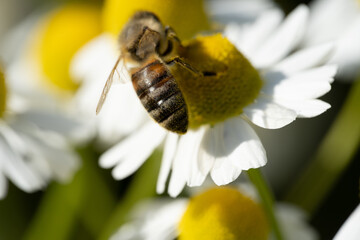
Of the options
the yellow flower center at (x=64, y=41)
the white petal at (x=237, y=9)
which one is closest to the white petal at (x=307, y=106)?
the white petal at (x=237, y=9)

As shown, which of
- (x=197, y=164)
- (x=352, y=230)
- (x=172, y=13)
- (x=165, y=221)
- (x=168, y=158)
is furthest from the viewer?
(x=172, y=13)

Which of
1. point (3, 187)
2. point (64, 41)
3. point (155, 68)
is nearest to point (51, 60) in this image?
point (64, 41)

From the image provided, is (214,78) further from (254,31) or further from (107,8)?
(107,8)

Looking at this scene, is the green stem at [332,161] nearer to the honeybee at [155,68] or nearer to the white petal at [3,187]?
the honeybee at [155,68]

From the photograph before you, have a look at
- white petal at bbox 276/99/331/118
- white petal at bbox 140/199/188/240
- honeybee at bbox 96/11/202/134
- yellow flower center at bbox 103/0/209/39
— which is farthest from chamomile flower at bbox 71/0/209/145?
white petal at bbox 276/99/331/118

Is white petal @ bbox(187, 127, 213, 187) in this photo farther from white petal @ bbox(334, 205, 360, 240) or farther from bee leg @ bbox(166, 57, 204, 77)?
white petal @ bbox(334, 205, 360, 240)

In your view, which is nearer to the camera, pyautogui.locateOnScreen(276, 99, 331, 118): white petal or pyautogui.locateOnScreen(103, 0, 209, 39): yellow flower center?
pyautogui.locateOnScreen(276, 99, 331, 118): white petal

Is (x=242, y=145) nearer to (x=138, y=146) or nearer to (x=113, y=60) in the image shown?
(x=138, y=146)
